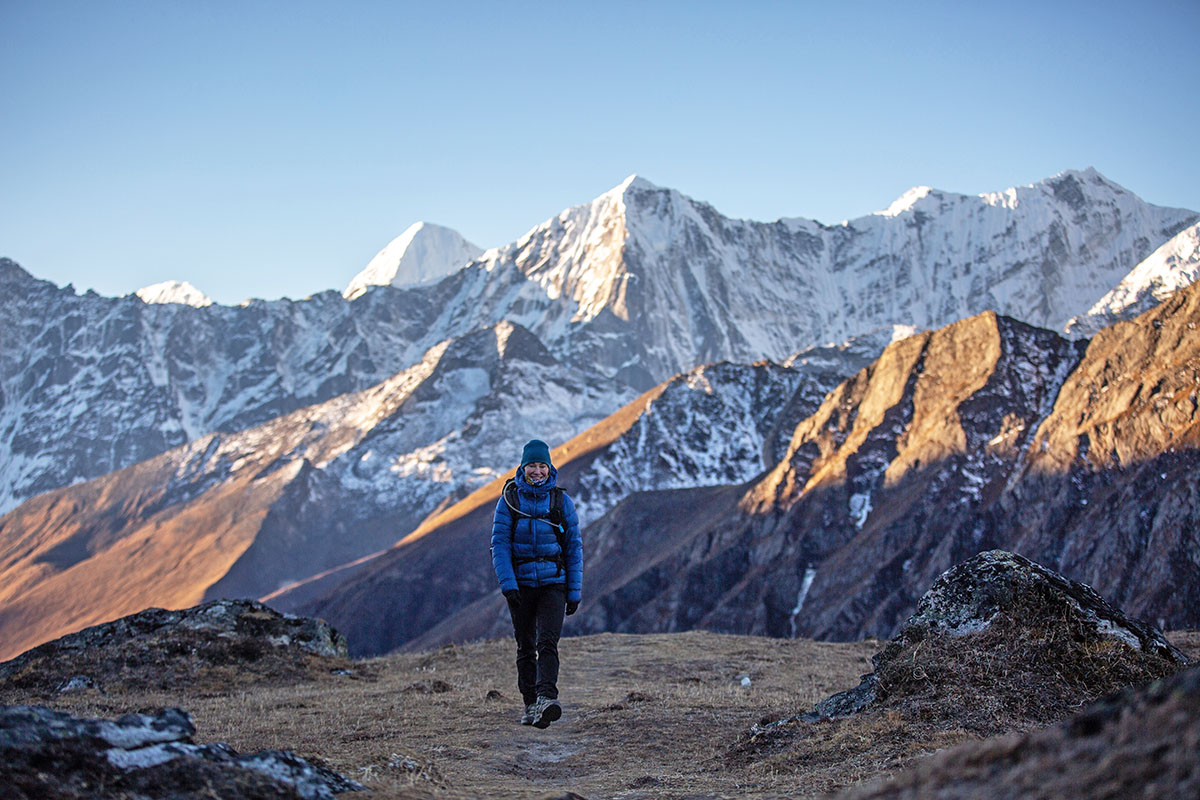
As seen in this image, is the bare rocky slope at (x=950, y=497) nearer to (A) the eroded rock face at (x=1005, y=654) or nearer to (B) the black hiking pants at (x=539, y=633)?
(A) the eroded rock face at (x=1005, y=654)

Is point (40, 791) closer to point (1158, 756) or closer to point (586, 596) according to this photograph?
point (1158, 756)

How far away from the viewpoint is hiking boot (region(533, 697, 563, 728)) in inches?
452

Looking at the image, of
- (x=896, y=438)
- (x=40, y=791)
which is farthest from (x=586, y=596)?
(x=40, y=791)

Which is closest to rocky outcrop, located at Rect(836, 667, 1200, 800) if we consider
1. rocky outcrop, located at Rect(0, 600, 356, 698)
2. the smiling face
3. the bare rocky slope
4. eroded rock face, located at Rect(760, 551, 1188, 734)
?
eroded rock face, located at Rect(760, 551, 1188, 734)

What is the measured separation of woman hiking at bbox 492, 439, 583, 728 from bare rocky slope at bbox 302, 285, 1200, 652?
8341 cm

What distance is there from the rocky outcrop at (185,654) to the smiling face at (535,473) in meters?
8.55

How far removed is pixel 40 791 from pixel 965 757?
17.2 ft

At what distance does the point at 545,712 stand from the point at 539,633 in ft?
2.85

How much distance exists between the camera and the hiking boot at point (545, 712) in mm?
11484

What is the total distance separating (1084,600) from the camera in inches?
443

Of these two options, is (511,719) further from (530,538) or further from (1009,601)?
(1009,601)

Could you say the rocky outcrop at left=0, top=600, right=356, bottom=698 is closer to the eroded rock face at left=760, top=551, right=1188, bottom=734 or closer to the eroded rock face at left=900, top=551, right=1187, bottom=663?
the eroded rock face at left=760, top=551, right=1188, bottom=734

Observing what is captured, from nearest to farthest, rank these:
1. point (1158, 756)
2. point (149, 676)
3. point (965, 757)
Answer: point (1158, 756) < point (965, 757) < point (149, 676)

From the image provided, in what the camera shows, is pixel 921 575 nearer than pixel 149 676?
No
